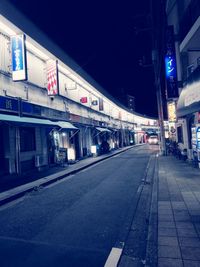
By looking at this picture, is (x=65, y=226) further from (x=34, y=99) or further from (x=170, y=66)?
(x=170, y=66)

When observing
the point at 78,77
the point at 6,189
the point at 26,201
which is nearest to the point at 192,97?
the point at 26,201

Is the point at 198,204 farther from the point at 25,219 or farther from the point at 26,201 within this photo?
the point at 26,201

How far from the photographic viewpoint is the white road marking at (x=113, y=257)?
3936 millimetres

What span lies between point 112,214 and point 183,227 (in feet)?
7.21

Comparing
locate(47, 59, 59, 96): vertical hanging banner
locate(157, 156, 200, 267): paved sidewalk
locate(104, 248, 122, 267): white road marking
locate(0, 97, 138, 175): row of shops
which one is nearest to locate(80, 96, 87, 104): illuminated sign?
locate(0, 97, 138, 175): row of shops

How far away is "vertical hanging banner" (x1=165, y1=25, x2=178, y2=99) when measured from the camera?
15531mm

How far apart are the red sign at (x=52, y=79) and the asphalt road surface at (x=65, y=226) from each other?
8.42m

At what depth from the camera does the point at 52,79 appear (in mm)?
16359

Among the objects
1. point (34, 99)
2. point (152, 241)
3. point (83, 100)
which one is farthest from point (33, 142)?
point (152, 241)

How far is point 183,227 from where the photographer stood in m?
5.15

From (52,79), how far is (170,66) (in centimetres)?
844

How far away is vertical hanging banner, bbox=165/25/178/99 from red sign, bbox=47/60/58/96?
7940 mm

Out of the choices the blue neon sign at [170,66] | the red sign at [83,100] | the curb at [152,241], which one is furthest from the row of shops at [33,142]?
the blue neon sign at [170,66]

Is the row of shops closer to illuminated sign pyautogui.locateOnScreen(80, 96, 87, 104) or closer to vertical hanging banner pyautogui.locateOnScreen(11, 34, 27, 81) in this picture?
vertical hanging banner pyautogui.locateOnScreen(11, 34, 27, 81)
